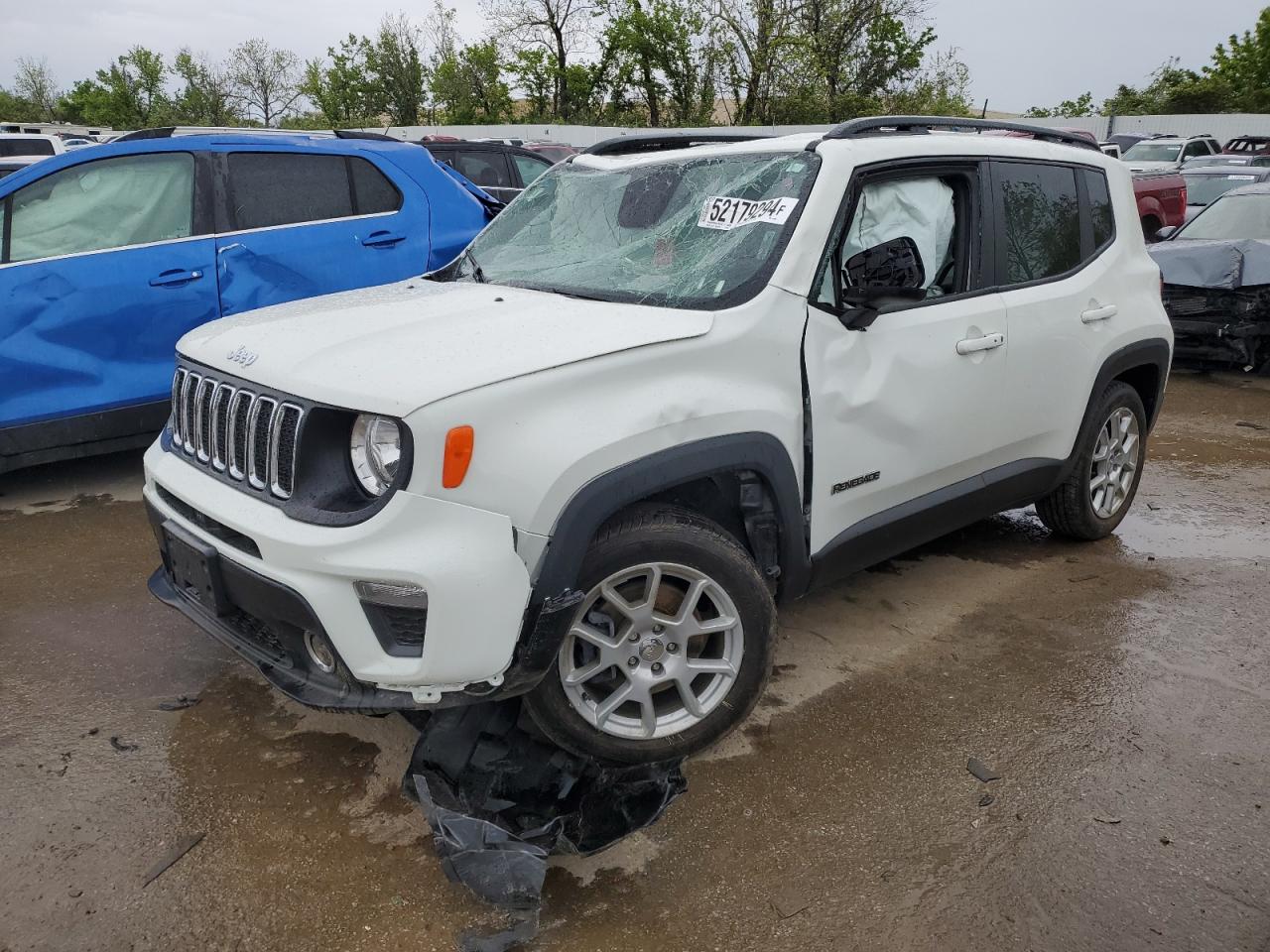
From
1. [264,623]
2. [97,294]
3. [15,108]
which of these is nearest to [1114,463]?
[264,623]

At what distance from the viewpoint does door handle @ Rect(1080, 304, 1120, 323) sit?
13.6ft

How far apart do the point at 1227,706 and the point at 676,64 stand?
41.8 meters

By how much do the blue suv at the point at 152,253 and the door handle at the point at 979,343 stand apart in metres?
3.59

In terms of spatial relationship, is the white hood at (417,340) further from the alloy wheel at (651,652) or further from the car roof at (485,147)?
the car roof at (485,147)

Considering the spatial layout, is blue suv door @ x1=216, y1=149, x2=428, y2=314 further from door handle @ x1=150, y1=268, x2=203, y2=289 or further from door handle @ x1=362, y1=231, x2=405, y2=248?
door handle @ x1=150, y1=268, x2=203, y2=289

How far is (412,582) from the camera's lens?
7.69 ft

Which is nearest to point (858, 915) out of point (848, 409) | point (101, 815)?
point (848, 409)

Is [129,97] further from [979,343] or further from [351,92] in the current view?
[979,343]

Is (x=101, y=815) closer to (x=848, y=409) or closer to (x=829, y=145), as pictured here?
(x=848, y=409)

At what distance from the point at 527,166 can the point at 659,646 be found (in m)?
10.1

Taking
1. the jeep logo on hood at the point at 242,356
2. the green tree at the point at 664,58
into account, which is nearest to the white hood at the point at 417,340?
the jeep logo on hood at the point at 242,356

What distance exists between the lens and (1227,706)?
337 cm

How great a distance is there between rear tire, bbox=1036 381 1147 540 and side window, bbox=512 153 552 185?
26.9 feet

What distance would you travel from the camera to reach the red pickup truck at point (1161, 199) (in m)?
14.4
